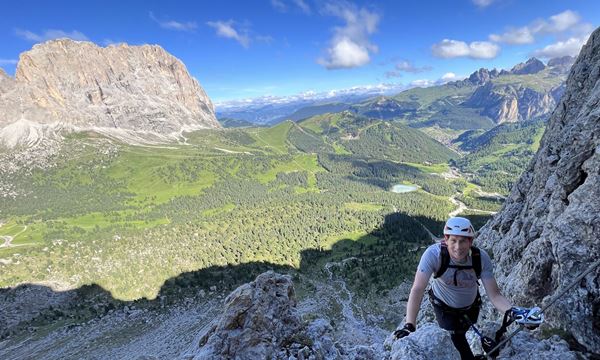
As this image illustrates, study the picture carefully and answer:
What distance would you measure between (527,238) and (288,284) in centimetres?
3037

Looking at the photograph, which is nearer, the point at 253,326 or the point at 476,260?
the point at 476,260

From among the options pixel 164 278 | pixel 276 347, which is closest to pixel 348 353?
pixel 276 347

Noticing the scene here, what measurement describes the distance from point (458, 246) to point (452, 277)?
1.40 m

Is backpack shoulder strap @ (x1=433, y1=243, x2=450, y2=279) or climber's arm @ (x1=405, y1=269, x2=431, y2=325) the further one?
backpack shoulder strap @ (x1=433, y1=243, x2=450, y2=279)

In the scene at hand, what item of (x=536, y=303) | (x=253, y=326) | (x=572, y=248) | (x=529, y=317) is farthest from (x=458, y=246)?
(x=253, y=326)

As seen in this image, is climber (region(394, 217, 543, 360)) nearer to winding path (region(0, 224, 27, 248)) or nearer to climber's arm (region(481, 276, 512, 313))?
climber's arm (region(481, 276, 512, 313))

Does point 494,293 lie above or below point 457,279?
below

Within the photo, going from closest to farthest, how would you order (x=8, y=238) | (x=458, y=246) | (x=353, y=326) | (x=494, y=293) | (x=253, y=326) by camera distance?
(x=458, y=246)
(x=494, y=293)
(x=253, y=326)
(x=353, y=326)
(x=8, y=238)

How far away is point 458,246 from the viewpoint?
11.5m

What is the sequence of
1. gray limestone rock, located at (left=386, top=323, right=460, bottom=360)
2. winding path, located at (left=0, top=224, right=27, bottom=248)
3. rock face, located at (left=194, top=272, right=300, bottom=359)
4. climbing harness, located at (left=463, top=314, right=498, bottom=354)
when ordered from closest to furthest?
climbing harness, located at (left=463, top=314, right=498, bottom=354)
gray limestone rock, located at (left=386, top=323, right=460, bottom=360)
rock face, located at (left=194, top=272, right=300, bottom=359)
winding path, located at (left=0, top=224, right=27, bottom=248)

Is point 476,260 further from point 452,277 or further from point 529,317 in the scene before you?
point 529,317

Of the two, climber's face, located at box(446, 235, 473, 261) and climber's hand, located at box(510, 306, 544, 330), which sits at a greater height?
climber's face, located at box(446, 235, 473, 261)

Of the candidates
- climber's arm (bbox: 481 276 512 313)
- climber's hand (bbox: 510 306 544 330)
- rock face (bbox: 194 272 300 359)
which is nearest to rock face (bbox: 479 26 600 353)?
climber's hand (bbox: 510 306 544 330)

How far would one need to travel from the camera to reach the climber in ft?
38.0
